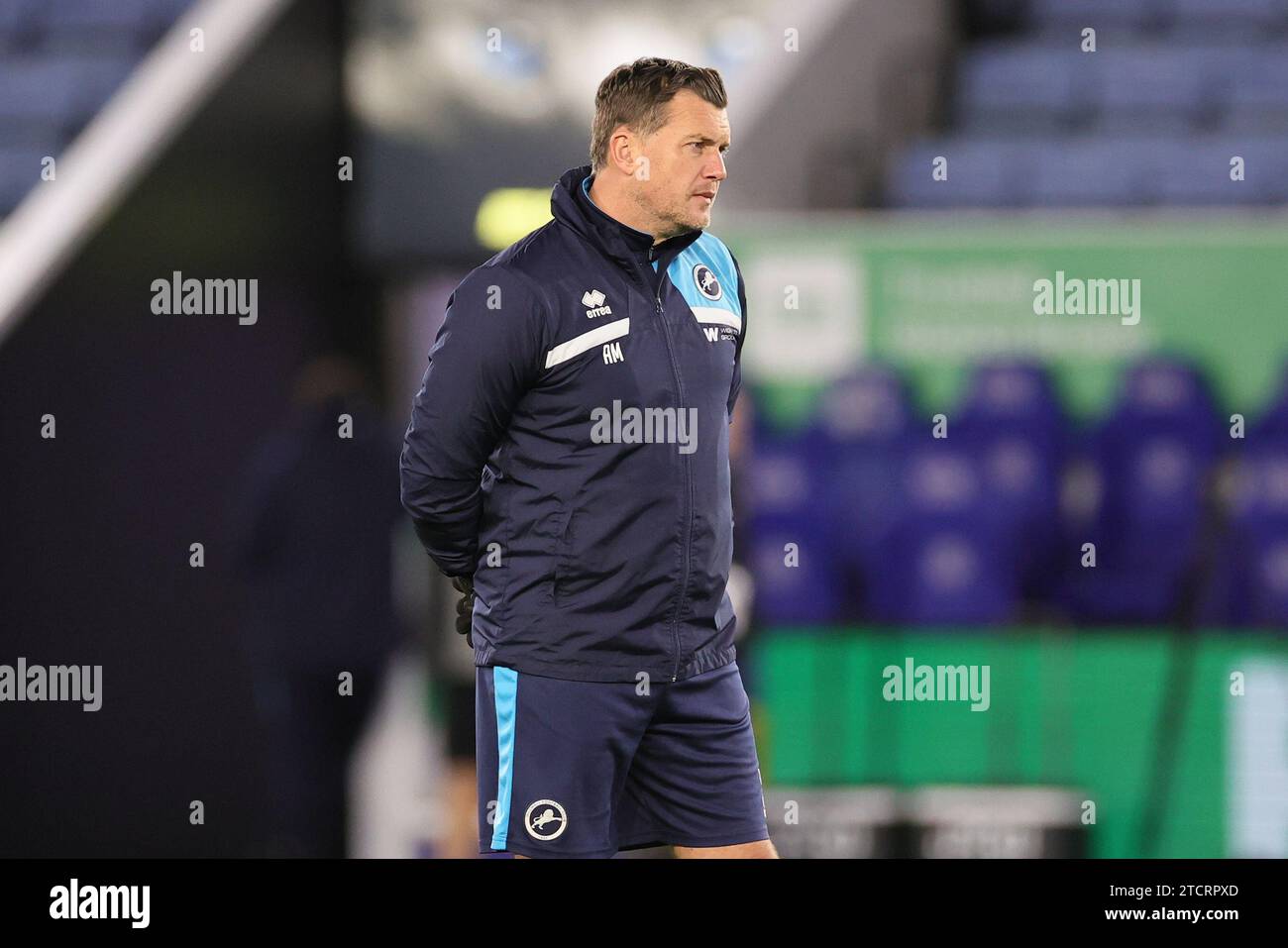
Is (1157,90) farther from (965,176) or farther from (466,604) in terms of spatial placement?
(466,604)

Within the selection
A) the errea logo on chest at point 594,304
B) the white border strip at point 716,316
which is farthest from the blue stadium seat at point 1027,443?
the errea logo on chest at point 594,304

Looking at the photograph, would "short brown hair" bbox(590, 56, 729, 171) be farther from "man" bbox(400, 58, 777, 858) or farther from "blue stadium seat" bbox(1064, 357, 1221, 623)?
"blue stadium seat" bbox(1064, 357, 1221, 623)

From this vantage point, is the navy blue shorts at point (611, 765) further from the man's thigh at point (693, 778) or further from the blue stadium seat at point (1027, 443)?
the blue stadium seat at point (1027, 443)

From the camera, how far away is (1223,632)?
15.5 feet

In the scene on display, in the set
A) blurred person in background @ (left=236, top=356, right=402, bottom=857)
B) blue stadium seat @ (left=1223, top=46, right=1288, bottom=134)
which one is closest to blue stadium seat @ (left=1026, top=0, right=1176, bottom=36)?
blue stadium seat @ (left=1223, top=46, right=1288, bottom=134)

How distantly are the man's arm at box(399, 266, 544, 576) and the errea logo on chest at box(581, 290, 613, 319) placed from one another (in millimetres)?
74

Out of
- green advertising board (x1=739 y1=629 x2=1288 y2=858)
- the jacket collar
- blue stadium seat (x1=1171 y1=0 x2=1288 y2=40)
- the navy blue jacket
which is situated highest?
blue stadium seat (x1=1171 y1=0 x2=1288 y2=40)

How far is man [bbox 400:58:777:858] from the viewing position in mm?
2732

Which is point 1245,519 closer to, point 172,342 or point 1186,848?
point 1186,848

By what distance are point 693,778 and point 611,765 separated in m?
0.14

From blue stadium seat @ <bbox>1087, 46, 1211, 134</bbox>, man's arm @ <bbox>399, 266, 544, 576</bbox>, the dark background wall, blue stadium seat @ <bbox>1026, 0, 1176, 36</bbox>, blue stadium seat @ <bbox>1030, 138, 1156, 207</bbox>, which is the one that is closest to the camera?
man's arm @ <bbox>399, 266, 544, 576</bbox>

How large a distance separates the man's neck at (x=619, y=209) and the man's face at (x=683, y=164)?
14 millimetres

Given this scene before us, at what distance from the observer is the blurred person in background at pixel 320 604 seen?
16.8ft

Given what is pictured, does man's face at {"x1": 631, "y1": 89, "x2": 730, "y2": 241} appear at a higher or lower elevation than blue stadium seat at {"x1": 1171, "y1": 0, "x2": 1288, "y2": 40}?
lower
